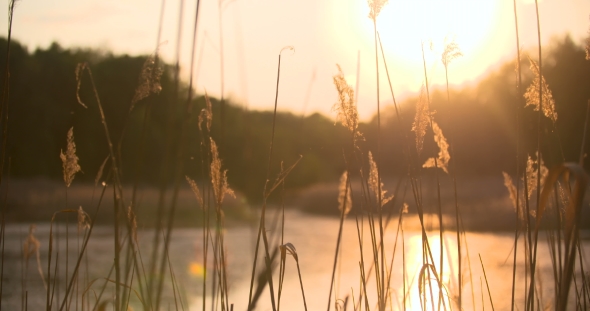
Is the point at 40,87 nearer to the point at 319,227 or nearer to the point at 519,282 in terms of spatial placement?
the point at 319,227

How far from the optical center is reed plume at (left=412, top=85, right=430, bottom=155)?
45.0 inches

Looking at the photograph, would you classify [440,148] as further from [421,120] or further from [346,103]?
[346,103]

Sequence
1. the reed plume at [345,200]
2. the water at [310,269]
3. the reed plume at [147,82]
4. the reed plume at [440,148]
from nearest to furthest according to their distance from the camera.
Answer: the reed plume at [147,82] → the reed plume at [345,200] → the reed plume at [440,148] → the water at [310,269]

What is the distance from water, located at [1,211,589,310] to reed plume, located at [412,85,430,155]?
0.35m

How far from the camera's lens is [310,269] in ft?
14.7

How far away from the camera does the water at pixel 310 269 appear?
110 inches

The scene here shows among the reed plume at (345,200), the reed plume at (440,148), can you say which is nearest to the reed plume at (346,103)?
the reed plume at (345,200)

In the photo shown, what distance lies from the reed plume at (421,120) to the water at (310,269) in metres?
0.35

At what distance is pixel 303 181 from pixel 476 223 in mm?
7417

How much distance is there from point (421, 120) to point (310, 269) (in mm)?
3488

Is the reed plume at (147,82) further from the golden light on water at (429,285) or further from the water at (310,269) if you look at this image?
the water at (310,269)

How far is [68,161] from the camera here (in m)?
1.20

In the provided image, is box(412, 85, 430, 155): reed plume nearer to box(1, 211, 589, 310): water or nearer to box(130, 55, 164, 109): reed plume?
box(1, 211, 589, 310): water

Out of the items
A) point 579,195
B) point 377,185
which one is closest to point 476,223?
point 377,185
